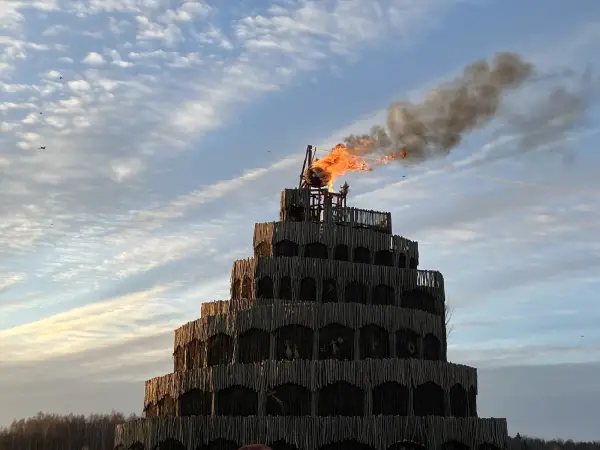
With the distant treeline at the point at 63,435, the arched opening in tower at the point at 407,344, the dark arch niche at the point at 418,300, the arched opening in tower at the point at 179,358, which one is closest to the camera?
the arched opening in tower at the point at 407,344

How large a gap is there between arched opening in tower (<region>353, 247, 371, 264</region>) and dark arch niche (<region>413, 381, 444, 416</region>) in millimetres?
9688

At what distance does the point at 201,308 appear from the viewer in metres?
43.0

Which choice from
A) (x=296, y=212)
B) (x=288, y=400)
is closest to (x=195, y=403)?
(x=288, y=400)

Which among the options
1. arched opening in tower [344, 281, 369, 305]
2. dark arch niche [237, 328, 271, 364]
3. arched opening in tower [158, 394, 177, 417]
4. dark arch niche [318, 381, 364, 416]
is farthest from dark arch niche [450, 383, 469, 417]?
arched opening in tower [158, 394, 177, 417]

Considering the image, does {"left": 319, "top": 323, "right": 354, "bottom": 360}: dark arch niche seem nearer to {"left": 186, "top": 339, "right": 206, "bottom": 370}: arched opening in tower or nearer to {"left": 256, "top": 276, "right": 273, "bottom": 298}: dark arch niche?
{"left": 256, "top": 276, "right": 273, "bottom": 298}: dark arch niche

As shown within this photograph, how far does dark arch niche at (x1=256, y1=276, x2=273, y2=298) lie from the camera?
41.4m

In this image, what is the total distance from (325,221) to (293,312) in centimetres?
881

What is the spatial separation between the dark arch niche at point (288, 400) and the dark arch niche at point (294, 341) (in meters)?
2.32

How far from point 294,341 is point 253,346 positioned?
2260 mm

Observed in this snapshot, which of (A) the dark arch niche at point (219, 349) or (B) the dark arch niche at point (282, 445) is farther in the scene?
(A) the dark arch niche at point (219, 349)

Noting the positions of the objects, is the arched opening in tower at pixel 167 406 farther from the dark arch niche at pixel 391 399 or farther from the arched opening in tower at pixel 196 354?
the dark arch niche at pixel 391 399

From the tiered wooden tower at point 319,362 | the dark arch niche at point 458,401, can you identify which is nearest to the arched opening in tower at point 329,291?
the tiered wooden tower at point 319,362

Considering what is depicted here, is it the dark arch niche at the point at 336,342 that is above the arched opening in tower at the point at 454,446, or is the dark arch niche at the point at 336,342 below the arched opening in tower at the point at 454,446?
above

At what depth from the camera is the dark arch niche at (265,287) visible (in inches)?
1630
